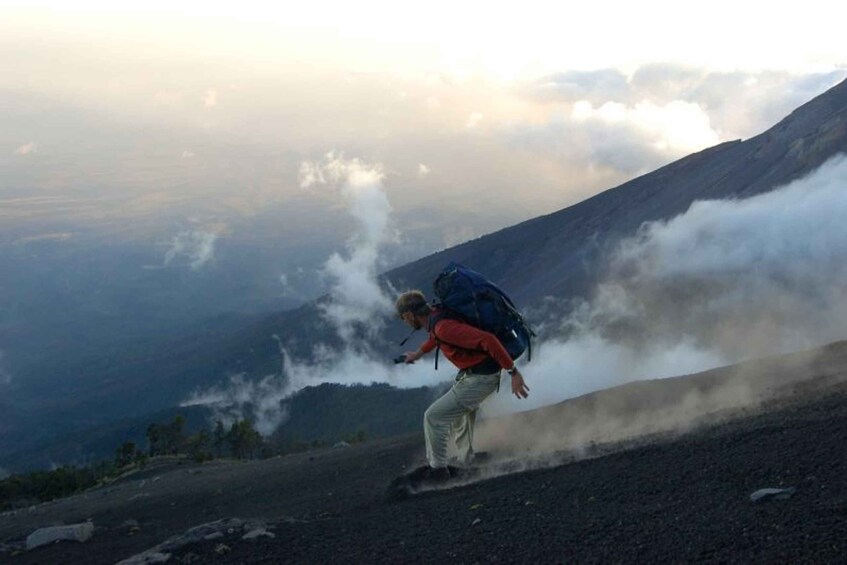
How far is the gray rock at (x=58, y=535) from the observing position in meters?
12.9

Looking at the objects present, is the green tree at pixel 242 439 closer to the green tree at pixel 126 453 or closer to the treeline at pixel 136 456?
the treeline at pixel 136 456

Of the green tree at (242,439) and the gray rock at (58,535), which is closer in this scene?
the gray rock at (58,535)

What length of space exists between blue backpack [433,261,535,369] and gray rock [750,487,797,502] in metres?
3.91

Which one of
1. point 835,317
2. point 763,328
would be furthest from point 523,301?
point 835,317

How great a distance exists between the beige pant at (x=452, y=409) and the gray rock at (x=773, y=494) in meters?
4.15

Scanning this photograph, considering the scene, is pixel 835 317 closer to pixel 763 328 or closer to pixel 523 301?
pixel 763 328

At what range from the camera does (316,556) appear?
8.96 m

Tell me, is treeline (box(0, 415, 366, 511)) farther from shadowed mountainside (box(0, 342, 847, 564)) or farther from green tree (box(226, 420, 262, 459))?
shadowed mountainside (box(0, 342, 847, 564))

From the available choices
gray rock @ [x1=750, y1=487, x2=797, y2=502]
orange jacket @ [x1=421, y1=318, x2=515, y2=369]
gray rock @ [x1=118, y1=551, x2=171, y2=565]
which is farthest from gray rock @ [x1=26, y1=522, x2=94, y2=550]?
gray rock @ [x1=750, y1=487, x2=797, y2=502]

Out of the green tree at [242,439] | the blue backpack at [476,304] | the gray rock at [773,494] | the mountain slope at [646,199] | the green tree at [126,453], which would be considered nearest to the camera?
the gray rock at [773,494]

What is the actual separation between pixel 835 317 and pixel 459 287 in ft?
238

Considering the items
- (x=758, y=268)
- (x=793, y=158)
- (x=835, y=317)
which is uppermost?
(x=793, y=158)

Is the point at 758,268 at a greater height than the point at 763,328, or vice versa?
the point at 758,268

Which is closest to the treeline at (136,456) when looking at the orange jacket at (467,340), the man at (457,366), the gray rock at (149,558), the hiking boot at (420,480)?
the hiking boot at (420,480)
